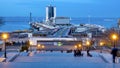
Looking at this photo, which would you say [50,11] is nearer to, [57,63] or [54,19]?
[54,19]

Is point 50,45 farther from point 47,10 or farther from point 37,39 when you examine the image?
point 47,10

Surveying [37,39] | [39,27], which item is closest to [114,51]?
[37,39]

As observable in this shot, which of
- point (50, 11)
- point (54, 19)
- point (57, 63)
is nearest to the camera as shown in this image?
point (57, 63)

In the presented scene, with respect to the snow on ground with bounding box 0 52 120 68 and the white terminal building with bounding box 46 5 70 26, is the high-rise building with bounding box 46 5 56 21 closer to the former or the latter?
the white terminal building with bounding box 46 5 70 26

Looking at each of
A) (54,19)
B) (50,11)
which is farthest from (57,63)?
(50,11)

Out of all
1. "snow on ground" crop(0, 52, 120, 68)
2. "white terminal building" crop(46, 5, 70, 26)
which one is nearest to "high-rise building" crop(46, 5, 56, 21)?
"white terminal building" crop(46, 5, 70, 26)

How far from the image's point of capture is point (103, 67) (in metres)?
12.4

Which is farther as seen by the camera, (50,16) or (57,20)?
(50,16)

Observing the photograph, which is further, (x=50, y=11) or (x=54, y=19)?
(x=50, y=11)

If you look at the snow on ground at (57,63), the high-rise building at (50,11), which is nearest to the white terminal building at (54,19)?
the high-rise building at (50,11)

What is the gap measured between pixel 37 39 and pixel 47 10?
286ft

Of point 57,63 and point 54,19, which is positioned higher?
point 57,63

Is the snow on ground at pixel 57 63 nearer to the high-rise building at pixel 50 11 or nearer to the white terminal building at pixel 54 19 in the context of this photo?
the white terminal building at pixel 54 19

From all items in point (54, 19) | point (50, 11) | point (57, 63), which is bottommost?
point (54, 19)
